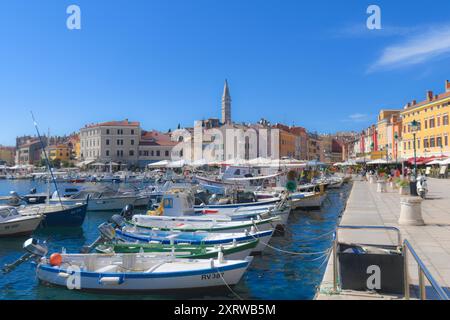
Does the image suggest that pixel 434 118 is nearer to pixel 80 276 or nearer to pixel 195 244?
pixel 195 244

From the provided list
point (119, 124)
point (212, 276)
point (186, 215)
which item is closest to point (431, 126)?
point (186, 215)

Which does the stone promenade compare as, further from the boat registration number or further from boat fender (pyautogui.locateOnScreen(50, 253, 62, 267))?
boat fender (pyautogui.locateOnScreen(50, 253, 62, 267))

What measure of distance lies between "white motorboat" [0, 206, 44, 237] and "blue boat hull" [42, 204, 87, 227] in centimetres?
242

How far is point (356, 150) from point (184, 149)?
183ft

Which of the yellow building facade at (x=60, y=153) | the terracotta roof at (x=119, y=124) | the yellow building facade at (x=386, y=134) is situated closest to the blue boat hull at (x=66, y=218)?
the yellow building facade at (x=386, y=134)

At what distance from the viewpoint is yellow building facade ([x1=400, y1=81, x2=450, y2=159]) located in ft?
181

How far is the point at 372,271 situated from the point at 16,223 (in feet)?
59.3

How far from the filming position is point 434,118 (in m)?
57.9

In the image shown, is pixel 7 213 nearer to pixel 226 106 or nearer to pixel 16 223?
pixel 16 223

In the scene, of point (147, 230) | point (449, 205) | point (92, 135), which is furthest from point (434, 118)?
point (92, 135)

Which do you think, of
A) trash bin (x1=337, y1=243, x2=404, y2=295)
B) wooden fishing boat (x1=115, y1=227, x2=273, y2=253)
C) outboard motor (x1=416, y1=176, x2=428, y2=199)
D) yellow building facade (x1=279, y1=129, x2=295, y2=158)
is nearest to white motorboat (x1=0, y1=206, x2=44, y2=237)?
wooden fishing boat (x1=115, y1=227, x2=273, y2=253)

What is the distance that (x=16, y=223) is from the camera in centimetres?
2020

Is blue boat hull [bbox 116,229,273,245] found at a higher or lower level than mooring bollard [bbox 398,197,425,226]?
lower

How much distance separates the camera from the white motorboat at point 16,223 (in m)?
20.0
